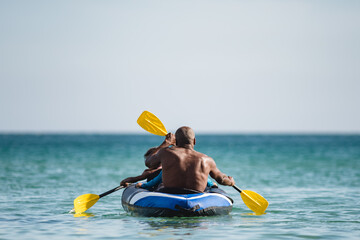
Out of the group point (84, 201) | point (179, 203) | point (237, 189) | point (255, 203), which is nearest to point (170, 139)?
point (179, 203)

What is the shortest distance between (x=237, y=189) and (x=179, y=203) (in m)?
1.87

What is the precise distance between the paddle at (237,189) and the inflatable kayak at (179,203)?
2.90ft

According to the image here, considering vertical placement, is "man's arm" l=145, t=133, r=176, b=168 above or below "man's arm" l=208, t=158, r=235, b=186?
above

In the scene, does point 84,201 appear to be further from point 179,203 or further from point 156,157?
point 179,203

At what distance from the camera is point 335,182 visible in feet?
60.1

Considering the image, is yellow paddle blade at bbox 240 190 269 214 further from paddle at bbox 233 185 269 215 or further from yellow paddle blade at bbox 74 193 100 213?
yellow paddle blade at bbox 74 193 100 213

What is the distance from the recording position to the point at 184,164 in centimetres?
895

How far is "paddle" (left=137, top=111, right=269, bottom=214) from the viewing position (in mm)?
10562

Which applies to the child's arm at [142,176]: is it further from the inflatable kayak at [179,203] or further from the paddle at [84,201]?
the inflatable kayak at [179,203]

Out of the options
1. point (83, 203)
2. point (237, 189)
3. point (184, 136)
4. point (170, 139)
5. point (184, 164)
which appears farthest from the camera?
point (83, 203)

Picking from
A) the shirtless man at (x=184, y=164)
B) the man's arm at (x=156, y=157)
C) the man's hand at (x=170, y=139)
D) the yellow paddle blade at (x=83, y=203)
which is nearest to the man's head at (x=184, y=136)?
the shirtless man at (x=184, y=164)

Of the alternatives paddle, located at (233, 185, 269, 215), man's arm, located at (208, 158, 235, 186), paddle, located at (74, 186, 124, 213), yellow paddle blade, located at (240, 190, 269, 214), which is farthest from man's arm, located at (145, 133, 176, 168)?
yellow paddle blade, located at (240, 190, 269, 214)

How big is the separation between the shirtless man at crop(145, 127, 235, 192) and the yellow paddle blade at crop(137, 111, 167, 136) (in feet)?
4.74

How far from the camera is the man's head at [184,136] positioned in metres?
9.09
